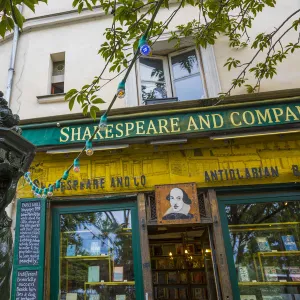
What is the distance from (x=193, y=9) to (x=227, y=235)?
478 cm

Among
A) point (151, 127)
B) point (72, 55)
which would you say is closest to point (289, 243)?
point (151, 127)

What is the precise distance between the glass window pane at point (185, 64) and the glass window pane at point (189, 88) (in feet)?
0.42

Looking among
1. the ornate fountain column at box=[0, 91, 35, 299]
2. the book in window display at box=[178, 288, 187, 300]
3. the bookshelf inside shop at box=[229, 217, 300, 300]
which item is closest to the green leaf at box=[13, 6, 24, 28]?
the ornate fountain column at box=[0, 91, 35, 299]

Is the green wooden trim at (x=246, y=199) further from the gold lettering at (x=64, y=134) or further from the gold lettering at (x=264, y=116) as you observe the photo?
the gold lettering at (x=64, y=134)

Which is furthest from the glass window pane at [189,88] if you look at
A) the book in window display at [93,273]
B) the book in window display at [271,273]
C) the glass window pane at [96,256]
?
the book in window display at [93,273]

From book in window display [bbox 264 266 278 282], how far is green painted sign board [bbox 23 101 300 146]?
7.69 feet

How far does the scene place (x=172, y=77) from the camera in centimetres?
627

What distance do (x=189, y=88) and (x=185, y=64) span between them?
62 centimetres

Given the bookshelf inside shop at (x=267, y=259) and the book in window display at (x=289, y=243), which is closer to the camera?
the bookshelf inside shop at (x=267, y=259)

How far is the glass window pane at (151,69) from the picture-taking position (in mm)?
6268

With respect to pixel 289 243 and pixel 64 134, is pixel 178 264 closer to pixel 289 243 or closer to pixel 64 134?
pixel 289 243

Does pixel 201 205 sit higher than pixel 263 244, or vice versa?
pixel 201 205

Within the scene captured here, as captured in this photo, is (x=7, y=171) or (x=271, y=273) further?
(x=271, y=273)

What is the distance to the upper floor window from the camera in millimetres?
6043
